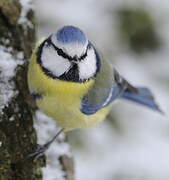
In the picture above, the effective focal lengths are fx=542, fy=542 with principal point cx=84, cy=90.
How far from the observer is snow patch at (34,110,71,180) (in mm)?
2199

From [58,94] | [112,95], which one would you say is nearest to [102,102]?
[112,95]

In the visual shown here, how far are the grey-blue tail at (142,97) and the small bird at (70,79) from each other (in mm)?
419

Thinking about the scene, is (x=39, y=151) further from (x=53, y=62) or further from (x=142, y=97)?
(x=142, y=97)

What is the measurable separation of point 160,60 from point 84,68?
2033 mm

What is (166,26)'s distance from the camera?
3924 millimetres

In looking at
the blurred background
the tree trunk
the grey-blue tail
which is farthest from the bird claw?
the blurred background

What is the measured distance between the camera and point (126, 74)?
3865 millimetres

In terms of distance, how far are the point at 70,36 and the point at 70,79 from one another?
0.64 ft

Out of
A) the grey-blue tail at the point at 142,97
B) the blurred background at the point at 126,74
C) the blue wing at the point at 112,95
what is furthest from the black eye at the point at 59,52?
the blurred background at the point at 126,74

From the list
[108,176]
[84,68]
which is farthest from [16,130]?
[108,176]

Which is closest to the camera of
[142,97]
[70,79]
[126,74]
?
[70,79]

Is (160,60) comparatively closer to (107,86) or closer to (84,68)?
(107,86)

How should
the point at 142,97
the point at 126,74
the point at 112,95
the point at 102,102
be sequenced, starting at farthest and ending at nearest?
1. the point at 126,74
2. the point at 142,97
3. the point at 112,95
4. the point at 102,102

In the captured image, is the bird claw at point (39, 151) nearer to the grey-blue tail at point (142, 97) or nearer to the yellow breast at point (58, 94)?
the yellow breast at point (58, 94)
